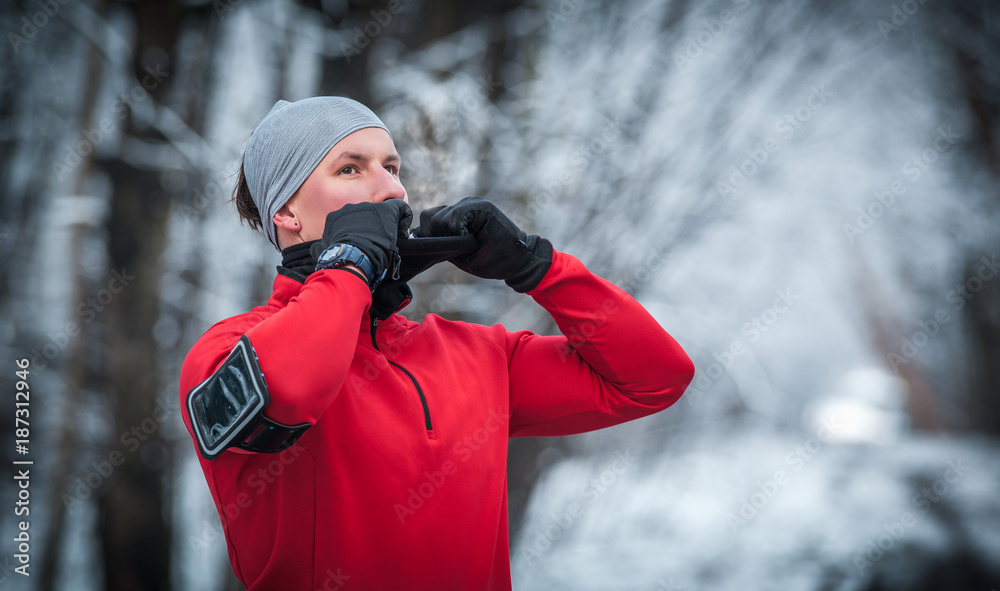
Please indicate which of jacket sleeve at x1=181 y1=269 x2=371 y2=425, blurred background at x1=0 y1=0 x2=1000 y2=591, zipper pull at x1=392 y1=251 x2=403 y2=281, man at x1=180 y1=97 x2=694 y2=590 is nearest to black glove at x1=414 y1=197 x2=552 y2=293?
man at x1=180 y1=97 x2=694 y2=590

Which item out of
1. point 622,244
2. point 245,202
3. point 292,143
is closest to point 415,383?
point 292,143

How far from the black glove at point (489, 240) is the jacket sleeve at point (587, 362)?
33 millimetres

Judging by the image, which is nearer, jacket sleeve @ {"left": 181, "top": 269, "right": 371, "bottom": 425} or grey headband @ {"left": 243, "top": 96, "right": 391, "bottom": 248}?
jacket sleeve @ {"left": 181, "top": 269, "right": 371, "bottom": 425}

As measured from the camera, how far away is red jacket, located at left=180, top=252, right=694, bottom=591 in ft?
2.63

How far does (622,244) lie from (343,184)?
1.77 meters

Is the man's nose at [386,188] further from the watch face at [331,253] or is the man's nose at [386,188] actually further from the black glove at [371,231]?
the watch face at [331,253]

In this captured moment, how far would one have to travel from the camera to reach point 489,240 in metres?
1.07

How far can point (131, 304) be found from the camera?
242 centimetres

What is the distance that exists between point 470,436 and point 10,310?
2162 mm

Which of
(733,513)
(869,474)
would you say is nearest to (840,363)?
(869,474)

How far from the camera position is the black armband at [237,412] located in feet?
2.49

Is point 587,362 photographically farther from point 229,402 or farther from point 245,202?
point 245,202

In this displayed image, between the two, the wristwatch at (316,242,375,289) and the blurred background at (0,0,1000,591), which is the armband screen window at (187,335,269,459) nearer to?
the wristwatch at (316,242,375,289)

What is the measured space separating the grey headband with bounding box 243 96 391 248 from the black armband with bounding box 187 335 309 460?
0.38 m
